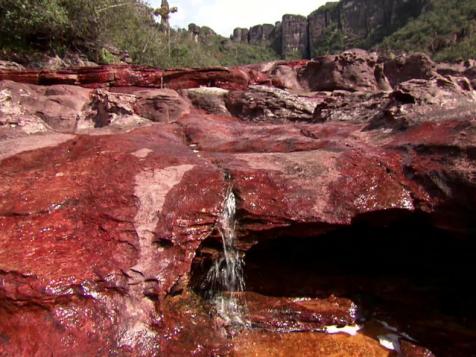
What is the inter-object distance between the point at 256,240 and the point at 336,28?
336 ft

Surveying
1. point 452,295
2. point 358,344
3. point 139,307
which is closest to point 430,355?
point 358,344

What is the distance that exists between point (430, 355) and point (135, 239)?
300 centimetres

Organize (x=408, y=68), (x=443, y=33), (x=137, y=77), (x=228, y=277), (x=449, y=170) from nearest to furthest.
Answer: (x=449, y=170), (x=228, y=277), (x=137, y=77), (x=408, y=68), (x=443, y=33)

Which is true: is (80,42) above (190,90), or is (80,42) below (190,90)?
above

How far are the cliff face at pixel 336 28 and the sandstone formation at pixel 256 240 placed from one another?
256 feet

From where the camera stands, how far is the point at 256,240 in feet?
13.8

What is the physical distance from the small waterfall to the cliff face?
260 feet

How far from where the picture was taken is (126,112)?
7.98 m

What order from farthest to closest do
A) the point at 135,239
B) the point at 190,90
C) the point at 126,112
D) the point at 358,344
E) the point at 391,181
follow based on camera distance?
the point at 190,90, the point at 126,112, the point at 391,181, the point at 358,344, the point at 135,239

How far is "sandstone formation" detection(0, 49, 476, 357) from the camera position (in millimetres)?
3277

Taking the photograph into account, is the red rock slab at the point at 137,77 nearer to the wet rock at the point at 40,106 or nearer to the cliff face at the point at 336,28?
the wet rock at the point at 40,106

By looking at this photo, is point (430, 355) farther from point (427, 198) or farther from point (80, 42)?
point (80, 42)

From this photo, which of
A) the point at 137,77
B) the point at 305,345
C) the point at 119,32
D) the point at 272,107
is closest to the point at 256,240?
the point at 305,345

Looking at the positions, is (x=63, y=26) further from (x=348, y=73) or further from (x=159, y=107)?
(x=348, y=73)
